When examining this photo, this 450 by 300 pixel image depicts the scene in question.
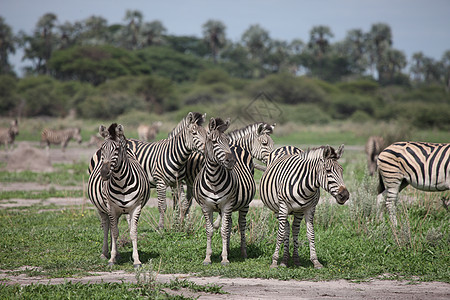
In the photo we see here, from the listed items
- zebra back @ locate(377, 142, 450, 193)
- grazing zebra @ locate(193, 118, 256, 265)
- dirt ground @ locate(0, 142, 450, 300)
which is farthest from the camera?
zebra back @ locate(377, 142, 450, 193)

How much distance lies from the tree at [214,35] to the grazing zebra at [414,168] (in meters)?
83.0

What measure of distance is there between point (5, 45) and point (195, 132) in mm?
81321

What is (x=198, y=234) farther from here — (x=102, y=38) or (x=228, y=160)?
(x=102, y=38)

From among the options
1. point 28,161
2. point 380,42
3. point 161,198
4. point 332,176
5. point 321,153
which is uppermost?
point 380,42

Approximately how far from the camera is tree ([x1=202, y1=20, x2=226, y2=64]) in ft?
303

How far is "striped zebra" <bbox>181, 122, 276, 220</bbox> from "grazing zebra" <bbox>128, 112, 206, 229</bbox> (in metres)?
0.19

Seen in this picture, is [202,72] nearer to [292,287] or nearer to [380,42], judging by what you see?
[380,42]

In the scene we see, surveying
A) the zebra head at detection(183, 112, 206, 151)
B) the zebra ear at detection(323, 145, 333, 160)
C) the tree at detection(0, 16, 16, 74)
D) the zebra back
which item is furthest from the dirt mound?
the tree at detection(0, 16, 16, 74)

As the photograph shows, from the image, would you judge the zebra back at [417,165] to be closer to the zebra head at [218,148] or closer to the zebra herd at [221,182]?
the zebra herd at [221,182]

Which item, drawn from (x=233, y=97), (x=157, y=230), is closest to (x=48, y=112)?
(x=233, y=97)

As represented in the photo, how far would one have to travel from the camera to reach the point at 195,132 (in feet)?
27.9

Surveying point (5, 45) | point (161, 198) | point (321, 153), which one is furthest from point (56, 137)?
point (5, 45)

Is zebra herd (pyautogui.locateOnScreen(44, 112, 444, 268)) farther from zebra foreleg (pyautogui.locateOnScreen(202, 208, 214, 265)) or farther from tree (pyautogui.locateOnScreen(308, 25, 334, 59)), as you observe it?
tree (pyautogui.locateOnScreen(308, 25, 334, 59))

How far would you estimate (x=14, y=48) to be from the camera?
8206 cm
